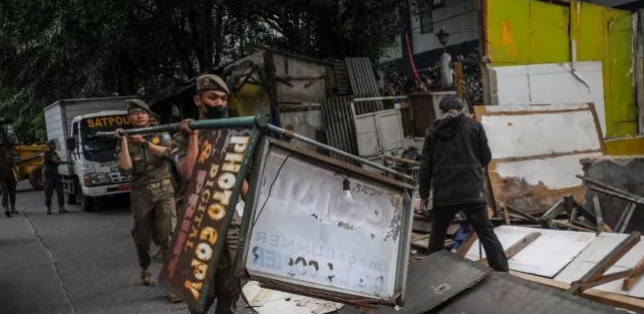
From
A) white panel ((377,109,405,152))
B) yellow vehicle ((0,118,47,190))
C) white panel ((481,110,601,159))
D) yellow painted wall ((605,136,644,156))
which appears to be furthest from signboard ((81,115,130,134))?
yellow painted wall ((605,136,644,156))

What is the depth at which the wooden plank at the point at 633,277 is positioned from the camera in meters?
3.96

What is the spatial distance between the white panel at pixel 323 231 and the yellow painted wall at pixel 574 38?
464 centimetres

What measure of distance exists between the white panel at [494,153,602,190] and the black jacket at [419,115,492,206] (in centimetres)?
207

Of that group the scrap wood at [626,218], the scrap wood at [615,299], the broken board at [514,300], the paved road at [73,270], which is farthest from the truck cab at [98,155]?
the scrap wood at [615,299]

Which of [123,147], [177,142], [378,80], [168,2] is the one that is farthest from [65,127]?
[177,142]

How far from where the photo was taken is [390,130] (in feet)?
42.4

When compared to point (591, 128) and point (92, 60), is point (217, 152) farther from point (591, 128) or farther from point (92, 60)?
point (92, 60)

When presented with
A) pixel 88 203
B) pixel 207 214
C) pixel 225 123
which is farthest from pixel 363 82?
pixel 207 214

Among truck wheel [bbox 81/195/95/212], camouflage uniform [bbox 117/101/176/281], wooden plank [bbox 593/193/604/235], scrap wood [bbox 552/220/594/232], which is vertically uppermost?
camouflage uniform [bbox 117/101/176/281]

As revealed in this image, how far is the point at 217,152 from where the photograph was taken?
3029mm

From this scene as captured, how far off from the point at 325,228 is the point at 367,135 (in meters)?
9.50

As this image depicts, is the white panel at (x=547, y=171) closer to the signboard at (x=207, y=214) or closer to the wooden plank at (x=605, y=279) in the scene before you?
the wooden plank at (x=605, y=279)

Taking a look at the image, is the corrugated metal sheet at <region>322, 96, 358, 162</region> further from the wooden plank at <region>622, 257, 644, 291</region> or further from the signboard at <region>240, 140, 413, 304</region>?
the signboard at <region>240, 140, 413, 304</region>

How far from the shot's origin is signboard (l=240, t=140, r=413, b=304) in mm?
2871
